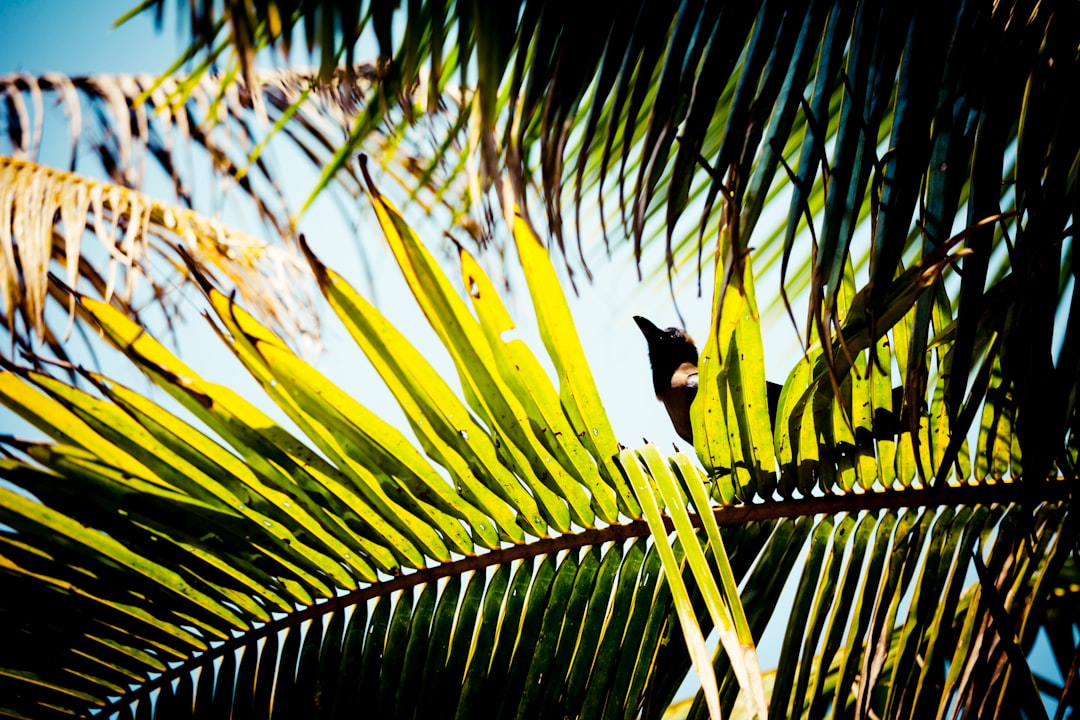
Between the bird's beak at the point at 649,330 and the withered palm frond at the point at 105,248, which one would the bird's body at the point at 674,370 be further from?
the withered palm frond at the point at 105,248

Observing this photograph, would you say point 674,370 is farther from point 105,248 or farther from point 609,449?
point 105,248

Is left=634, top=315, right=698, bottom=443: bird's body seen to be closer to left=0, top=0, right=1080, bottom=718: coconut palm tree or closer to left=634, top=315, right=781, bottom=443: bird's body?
left=634, top=315, right=781, bottom=443: bird's body

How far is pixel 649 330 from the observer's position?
140cm

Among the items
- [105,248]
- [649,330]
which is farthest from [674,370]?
[105,248]

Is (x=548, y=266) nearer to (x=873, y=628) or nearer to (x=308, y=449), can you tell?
(x=308, y=449)

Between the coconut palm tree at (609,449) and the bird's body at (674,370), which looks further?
the bird's body at (674,370)

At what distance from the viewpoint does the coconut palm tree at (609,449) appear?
0.67 meters

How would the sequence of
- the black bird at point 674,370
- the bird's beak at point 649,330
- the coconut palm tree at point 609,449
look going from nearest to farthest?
1. the coconut palm tree at point 609,449
2. the black bird at point 674,370
3. the bird's beak at point 649,330

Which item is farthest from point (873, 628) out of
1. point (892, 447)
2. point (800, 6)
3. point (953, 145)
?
point (800, 6)

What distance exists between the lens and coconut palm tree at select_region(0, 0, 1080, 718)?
2.19 ft

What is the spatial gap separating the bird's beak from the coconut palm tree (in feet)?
1.70

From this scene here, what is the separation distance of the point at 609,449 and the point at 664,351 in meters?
0.55

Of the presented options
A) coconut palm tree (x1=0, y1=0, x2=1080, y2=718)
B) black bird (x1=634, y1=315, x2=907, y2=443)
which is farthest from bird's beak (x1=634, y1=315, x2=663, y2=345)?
coconut palm tree (x1=0, y1=0, x2=1080, y2=718)

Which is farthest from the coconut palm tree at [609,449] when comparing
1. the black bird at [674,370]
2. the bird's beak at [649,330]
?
the bird's beak at [649,330]
